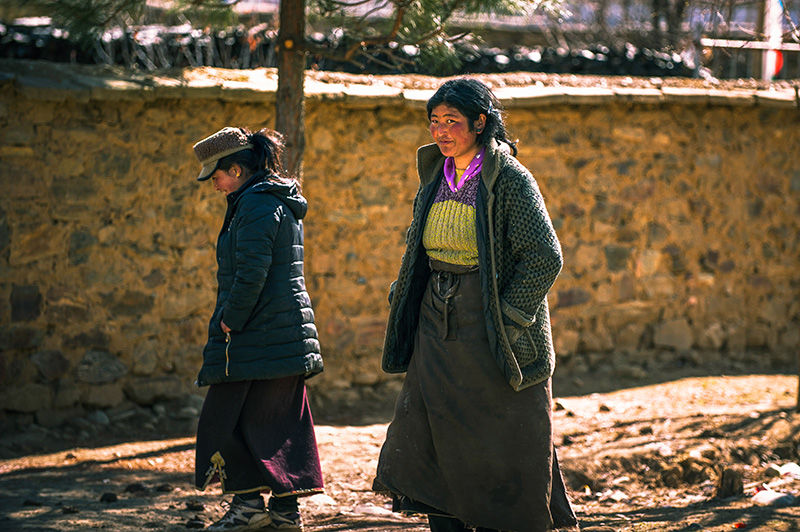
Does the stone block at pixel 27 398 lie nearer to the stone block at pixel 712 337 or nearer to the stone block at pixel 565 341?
the stone block at pixel 565 341

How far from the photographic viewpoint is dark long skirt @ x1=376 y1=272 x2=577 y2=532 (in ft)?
9.32

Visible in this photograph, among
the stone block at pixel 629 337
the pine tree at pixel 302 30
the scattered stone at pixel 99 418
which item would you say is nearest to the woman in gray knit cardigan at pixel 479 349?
the pine tree at pixel 302 30

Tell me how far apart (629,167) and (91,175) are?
3.83 metres

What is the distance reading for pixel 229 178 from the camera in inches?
137

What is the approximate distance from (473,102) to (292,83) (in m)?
2.08

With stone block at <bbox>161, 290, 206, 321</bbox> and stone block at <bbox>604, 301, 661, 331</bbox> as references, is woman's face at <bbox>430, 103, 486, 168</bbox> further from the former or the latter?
stone block at <bbox>604, 301, 661, 331</bbox>

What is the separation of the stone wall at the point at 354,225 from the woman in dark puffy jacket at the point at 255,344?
5.87 feet

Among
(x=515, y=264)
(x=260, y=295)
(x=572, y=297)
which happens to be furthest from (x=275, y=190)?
(x=572, y=297)

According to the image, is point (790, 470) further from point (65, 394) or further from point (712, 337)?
point (65, 394)

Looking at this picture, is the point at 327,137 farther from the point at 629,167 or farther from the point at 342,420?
the point at 629,167

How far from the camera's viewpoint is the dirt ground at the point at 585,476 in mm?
3707

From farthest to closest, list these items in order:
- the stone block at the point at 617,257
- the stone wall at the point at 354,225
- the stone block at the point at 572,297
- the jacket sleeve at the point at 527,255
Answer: the stone block at the point at 617,257 → the stone block at the point at 572,297 → the stone wall at the point at 354,225 → the jacket sleeve at the point at 527,255

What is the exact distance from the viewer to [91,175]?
5.03 m

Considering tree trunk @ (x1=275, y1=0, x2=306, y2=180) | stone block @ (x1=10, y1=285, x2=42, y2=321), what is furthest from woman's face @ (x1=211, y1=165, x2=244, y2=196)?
stone block @ (x1=10, y1=285, x2=42, y2=321)
